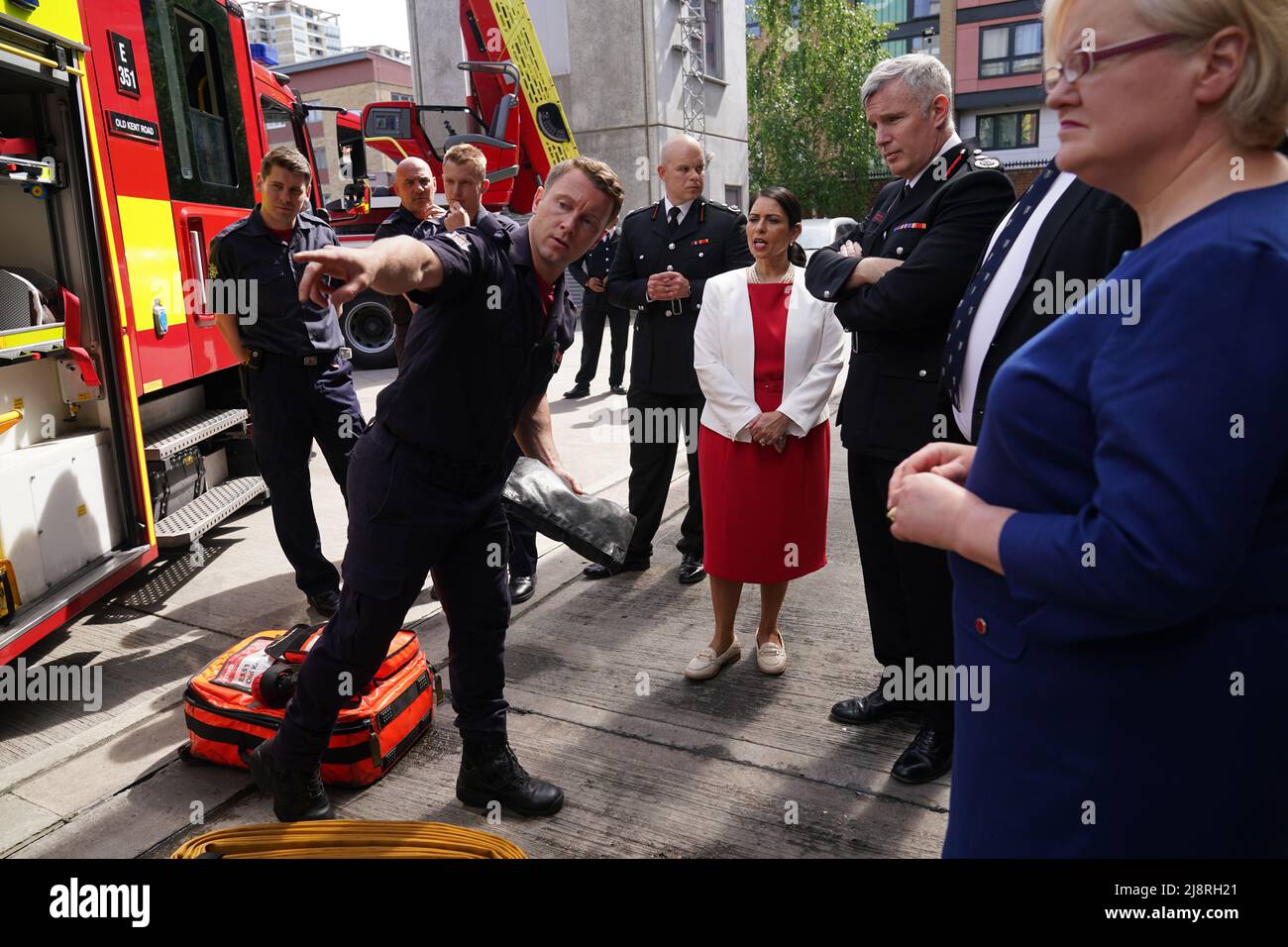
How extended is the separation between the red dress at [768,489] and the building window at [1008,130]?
3854 centimetres

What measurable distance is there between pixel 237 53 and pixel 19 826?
4689mm

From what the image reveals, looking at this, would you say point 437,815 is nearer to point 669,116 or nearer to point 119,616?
point 119,616

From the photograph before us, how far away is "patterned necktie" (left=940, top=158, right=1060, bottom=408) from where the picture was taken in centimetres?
200

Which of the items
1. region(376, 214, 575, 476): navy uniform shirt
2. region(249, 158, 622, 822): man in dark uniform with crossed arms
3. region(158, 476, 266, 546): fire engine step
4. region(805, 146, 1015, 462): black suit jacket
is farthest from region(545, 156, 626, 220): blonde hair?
region(158, 476, 266, 546): fire engine step

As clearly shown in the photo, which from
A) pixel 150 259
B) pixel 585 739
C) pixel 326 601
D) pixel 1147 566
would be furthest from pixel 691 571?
pixel 1147 566

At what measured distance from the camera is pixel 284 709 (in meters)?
3.03

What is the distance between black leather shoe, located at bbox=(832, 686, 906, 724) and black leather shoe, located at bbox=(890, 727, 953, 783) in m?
0.31

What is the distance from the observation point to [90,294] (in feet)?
12.8

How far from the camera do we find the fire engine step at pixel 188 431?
15.3ft

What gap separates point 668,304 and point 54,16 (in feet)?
9.09

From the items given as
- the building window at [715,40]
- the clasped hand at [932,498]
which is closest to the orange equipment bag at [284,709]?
the clasped hand at [932,498]
